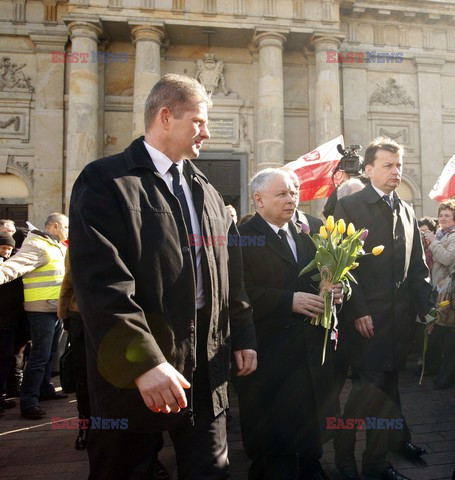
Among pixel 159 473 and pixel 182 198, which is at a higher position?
pixel 182 198

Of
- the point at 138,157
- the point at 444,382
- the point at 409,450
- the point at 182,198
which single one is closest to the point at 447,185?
the point at 444,382

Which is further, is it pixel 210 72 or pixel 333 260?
pixel 210 72

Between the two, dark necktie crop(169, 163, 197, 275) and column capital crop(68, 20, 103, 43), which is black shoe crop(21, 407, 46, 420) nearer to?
dark necktie crop(169, 163, 197, 275)

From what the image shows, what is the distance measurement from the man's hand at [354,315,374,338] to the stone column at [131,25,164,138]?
37.9ft

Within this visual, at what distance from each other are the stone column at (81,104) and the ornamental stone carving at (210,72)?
11.2ft

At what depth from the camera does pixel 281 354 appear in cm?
293

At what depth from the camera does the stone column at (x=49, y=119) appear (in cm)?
1430

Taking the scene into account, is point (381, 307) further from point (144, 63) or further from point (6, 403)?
point (144, 63)

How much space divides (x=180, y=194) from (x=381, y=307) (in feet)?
6.26

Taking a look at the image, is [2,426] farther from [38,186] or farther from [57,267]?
[38,186]

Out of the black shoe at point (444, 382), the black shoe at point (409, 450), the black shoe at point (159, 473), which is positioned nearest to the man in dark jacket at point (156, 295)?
the black shoe at point (159, 473)

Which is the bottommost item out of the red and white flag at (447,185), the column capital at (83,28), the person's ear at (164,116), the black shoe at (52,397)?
the black shoe at (52,397)

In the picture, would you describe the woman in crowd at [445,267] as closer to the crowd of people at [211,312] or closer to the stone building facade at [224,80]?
the crowd of people at [211,312]

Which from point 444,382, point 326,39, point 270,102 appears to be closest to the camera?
point 444,382
